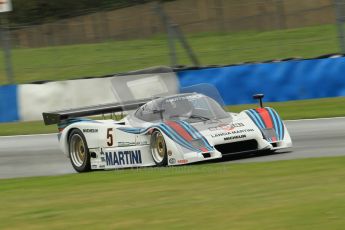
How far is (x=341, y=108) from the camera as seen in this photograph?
16.4 metres

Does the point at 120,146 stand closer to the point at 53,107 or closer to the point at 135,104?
the point at 135,104

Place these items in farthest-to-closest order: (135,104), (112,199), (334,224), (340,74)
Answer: (340,74) < (135,104) < (112,199) < (334,224)

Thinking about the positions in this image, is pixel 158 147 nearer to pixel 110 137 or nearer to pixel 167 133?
pixel 167 133

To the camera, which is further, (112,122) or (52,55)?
(52,55)

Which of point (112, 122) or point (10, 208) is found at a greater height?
point (112, 122)

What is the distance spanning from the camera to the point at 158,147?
1115 cm

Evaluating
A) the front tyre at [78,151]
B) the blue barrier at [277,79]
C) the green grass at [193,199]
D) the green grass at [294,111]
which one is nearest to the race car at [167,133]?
the front tyre at [78,151]

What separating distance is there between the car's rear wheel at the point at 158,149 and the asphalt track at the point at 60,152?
826 millimetres

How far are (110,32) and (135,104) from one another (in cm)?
1141

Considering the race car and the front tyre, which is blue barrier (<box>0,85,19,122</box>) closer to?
the race car

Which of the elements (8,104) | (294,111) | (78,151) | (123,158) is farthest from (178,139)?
(8,104)

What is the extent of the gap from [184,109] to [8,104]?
8.83 metres

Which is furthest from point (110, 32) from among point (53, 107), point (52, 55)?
point (53, 107)

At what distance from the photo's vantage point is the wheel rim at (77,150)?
40.9 ft
